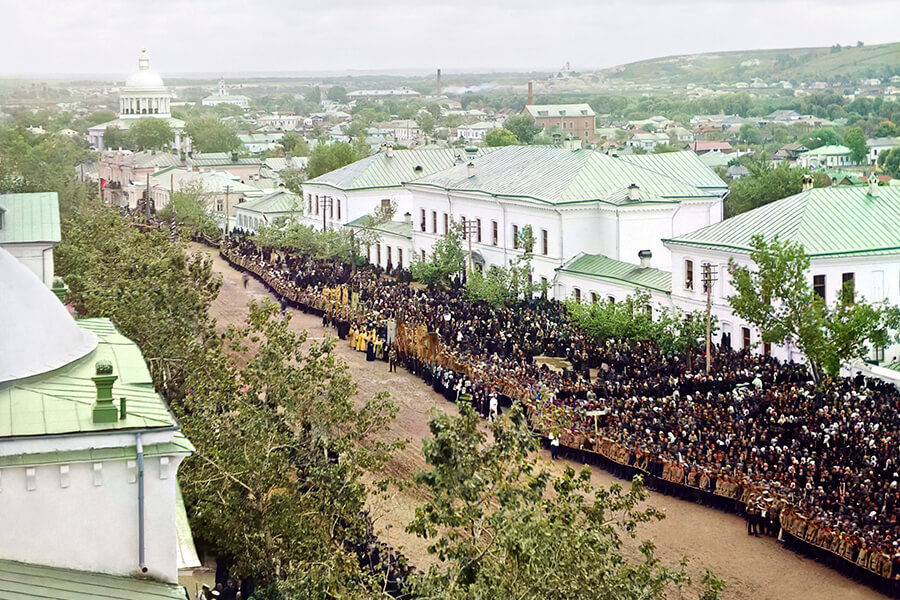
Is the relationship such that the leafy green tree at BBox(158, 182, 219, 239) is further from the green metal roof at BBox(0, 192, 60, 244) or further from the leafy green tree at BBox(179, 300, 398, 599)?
the leafy green tree at BBox(179, 300, 398, 599)

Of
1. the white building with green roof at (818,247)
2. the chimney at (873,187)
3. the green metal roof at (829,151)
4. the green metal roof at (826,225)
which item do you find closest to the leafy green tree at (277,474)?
the white building with green roof at (818,247)

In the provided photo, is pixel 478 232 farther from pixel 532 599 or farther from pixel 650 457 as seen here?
pixel 532 599

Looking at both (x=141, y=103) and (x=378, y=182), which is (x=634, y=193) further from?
(x=141, y=103)

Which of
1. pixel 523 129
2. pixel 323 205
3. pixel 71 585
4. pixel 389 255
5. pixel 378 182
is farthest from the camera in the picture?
pixel 523 129

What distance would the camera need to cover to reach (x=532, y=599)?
11531 mm

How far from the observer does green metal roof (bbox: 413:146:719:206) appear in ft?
155

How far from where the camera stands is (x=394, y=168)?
6650 centimetres

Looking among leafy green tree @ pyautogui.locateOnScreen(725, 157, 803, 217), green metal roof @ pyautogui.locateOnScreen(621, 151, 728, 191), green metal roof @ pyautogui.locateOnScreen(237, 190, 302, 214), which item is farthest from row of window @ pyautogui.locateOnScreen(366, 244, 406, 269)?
leafy green tree @ pyautogui.locateOnScreen(725, 157, 803, 217)

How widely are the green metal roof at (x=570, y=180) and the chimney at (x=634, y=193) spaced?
0.53 feet

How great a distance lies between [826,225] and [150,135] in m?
100

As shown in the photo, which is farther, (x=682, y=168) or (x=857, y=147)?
(x=857, y=147)

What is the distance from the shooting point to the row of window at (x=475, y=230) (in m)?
48.0

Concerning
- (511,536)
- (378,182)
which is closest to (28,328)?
(511,536)

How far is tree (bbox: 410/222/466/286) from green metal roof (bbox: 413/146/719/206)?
267cm
